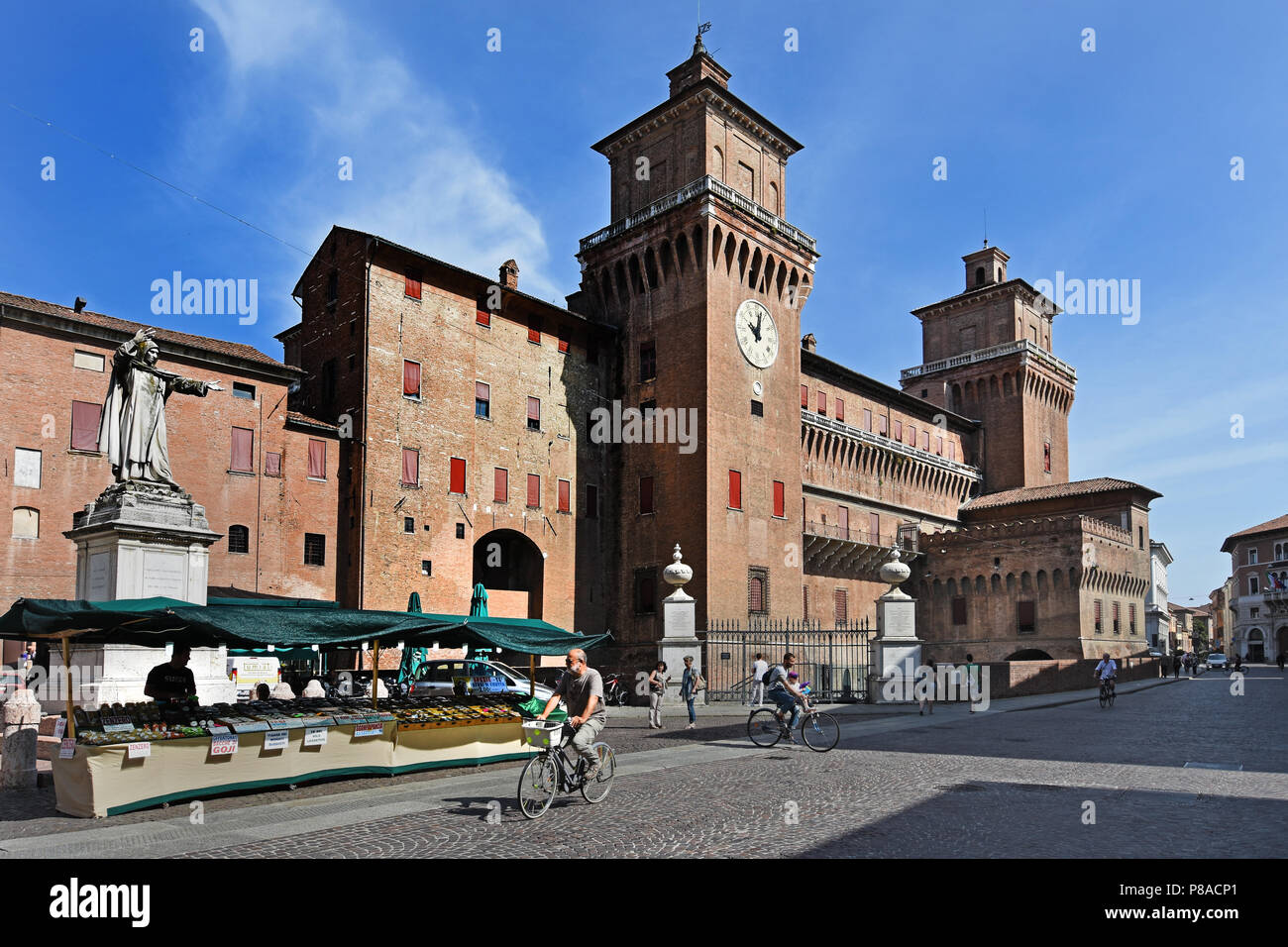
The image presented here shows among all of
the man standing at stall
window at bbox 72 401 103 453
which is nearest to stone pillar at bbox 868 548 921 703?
the man standing at stall

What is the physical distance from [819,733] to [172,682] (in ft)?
31.2

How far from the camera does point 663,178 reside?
1571 inches

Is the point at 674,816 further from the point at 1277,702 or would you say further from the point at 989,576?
the point at 989,576

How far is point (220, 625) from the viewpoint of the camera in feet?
35.0

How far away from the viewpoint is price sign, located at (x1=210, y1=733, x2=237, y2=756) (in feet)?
35.8

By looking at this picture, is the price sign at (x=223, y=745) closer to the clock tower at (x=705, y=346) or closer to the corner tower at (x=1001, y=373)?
the clock tower at (x=705, y=346)

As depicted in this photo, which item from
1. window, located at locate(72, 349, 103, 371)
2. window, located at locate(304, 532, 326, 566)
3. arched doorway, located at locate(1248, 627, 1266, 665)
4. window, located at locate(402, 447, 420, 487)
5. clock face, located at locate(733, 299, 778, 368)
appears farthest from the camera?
arched doorway, located at locate(1248, 627, 1266, 665)

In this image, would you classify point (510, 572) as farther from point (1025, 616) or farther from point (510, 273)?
point (1025, 616)

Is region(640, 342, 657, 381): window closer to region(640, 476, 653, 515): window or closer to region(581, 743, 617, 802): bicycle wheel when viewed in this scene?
region(640, 476, 653, 515): window

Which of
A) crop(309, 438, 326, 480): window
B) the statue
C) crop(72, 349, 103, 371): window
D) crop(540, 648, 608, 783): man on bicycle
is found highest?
crop(72, 349, 103, 371): window

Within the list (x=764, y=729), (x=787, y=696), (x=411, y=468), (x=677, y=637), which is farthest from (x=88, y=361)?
(x=787, y=696)

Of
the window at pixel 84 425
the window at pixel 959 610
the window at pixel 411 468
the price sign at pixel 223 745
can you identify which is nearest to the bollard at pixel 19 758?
the price sign at pixel 223 745

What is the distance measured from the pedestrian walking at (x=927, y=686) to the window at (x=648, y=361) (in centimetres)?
1858

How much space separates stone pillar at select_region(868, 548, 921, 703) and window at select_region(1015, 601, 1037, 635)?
3021cm
